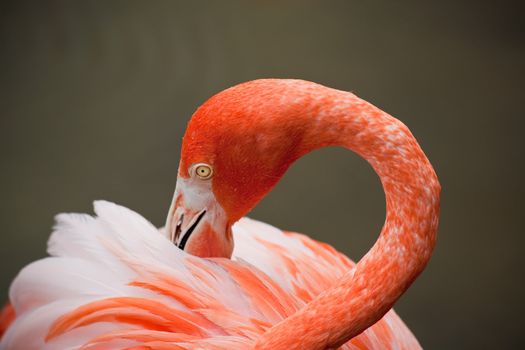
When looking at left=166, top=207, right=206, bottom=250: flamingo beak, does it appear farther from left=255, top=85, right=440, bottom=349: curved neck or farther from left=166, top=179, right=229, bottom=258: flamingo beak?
left=255, top=85, right=440, bottom=349: curved neck

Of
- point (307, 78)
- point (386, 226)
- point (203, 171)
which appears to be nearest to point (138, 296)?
point (203, 171)

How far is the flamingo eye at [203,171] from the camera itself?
1156 mm

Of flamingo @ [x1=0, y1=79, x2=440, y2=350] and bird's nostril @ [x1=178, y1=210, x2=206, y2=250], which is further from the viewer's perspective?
bird's nostril @ [x1=178, y1=210, x2=206, y2=250]

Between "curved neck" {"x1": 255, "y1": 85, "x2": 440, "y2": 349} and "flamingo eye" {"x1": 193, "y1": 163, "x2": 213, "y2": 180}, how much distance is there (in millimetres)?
180

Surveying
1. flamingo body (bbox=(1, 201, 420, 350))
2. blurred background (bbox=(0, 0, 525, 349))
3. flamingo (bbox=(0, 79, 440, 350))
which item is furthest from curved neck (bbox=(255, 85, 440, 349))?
blurred background (bbox=(0, 0, 525, 349))

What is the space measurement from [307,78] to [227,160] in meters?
1.74

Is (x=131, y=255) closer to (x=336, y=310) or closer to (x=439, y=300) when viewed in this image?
(x=336, y=310)

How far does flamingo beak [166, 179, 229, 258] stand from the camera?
120cm

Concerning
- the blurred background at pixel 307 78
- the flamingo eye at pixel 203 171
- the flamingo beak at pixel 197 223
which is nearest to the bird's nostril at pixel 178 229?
the flamingo beak at pixel 197 223

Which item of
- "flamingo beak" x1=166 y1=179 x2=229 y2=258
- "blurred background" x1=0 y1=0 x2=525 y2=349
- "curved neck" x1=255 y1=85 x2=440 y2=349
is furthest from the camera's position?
"blurred background" x1=0 y1=0 x2=525 y2=349

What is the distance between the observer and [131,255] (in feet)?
4.18

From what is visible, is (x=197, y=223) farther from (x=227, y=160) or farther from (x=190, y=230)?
(x=227, y=160)

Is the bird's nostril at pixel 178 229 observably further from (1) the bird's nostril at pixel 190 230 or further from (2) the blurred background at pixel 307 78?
(2) the blurred background at pixel 307 78

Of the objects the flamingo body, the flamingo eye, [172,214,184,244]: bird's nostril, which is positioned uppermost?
the flamingo eye
